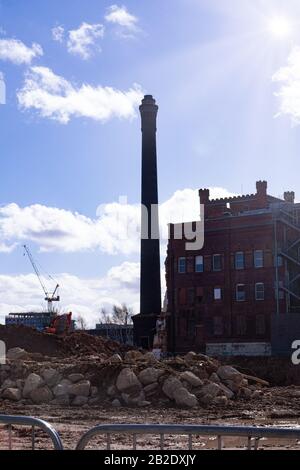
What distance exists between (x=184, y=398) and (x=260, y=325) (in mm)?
30911

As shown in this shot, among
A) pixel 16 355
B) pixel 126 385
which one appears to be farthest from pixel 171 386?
pixel 16 355

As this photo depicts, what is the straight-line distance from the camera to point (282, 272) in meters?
53.5

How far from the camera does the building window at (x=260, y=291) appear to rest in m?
54.4

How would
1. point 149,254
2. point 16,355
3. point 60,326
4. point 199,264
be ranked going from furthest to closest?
1. point 149,254
2. point 199,264
3. point 60,326
4. point 16,355

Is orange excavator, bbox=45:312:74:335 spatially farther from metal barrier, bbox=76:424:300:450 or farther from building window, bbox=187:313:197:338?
metal barrier, bbox=76:424:300:450

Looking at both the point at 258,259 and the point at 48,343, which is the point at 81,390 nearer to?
the point at 48,343

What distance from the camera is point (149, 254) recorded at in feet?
193

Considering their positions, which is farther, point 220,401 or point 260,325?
point 260,325

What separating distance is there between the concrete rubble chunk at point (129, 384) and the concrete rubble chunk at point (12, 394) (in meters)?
3.93

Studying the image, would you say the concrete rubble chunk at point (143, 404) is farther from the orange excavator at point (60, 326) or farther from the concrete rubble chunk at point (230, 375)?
the orange excavator at point (60, 326)

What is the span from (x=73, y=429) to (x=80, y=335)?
27.7 m

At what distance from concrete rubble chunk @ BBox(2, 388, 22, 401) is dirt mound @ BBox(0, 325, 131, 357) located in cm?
1420

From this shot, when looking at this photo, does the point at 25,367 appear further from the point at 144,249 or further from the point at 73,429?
the point at 144,249

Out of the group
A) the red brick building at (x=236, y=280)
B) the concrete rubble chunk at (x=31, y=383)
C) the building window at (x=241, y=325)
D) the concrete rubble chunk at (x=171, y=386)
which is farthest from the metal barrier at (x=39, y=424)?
the building window at (x=241, y=325)
